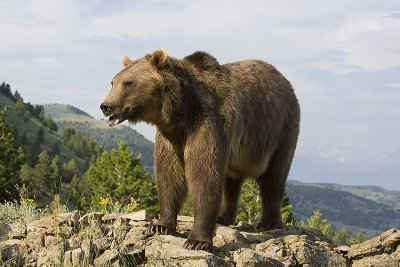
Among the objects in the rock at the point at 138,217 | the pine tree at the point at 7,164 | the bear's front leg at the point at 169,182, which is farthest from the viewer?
the pine tree at the point at 7,164

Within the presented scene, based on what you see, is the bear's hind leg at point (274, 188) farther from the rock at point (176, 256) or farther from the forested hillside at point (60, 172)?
the rock at point (176, 256)

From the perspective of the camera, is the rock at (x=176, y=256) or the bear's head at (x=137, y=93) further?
the bear's head at (x=137, y=93)

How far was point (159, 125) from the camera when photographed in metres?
6.81

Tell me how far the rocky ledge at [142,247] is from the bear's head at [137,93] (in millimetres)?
1608

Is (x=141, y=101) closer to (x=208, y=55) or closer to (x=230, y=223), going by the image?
(x=208, y=55)

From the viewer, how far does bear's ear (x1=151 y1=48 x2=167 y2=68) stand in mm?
6707

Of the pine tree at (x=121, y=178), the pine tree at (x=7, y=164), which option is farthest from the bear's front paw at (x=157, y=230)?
the pine tree at (x=7, y=164)

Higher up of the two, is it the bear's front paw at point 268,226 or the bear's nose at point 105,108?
the bear's nose at point 105,108

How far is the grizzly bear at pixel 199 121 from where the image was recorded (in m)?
6.43

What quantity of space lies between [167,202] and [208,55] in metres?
2.44

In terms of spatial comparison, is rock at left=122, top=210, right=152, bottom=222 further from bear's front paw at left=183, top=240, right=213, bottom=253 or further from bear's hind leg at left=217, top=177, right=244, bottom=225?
bear's hind leg at left=217, top=177, right=244, bottom=225

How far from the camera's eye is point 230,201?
901 centimetres

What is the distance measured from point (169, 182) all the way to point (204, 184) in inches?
35.2

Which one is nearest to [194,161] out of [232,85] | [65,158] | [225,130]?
[225,130]
